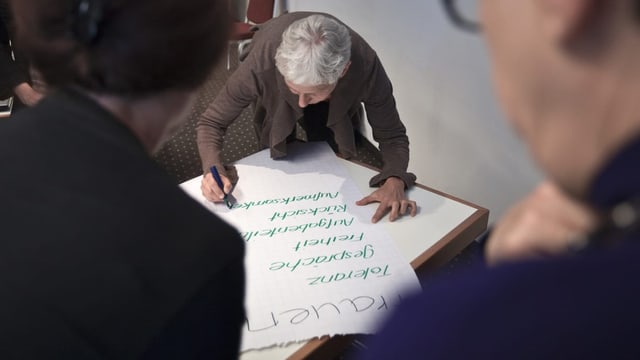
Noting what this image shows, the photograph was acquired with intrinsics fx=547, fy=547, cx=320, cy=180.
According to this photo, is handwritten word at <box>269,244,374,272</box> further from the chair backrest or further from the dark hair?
the chair backrest

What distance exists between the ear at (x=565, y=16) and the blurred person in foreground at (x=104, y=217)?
0.39m

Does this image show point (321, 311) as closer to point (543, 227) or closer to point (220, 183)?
point (220, 183)

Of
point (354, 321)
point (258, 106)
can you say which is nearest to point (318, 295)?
point (354, 321)

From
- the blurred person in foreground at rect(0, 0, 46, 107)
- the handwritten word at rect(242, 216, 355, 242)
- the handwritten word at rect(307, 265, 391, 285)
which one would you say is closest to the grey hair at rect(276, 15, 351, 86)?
the handwritten word at rect(242, 216, 355, 242)

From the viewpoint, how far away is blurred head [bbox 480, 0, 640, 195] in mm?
319

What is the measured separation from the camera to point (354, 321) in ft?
3.22

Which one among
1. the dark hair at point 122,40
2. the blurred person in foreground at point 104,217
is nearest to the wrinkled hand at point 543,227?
the blurred person in foreground at point 104,217

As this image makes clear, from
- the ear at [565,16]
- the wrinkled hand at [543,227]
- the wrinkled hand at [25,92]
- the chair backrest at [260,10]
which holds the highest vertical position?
the ear at [565,16]

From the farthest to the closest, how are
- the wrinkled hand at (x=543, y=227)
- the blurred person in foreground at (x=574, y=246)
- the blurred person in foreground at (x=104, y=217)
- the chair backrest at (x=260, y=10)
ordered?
the chair backrest at (x=260, y=10) → the blurred person in foreground at (x=104, y=217) → the wrinkled hand at (x=543, y=227) → the blurred person in foreground at (x=574, y=246)

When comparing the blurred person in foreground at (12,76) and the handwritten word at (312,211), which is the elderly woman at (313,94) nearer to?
the handwritten word at (312,211)

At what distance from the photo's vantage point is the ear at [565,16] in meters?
0.33

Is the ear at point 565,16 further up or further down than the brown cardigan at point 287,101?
further up

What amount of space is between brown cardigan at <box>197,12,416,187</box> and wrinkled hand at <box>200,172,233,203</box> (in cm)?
11

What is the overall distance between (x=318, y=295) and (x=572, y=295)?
2.52 ft
